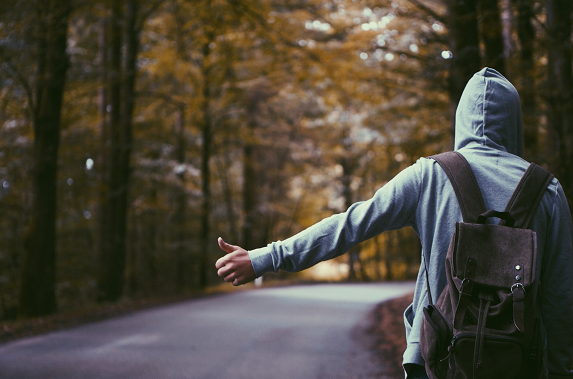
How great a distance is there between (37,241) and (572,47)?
8922 millimetres

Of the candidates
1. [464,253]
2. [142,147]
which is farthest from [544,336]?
[142,147]

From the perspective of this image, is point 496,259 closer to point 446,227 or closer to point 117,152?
point 446,227

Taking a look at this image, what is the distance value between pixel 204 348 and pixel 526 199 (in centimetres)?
584

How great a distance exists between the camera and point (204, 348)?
23.4 ft

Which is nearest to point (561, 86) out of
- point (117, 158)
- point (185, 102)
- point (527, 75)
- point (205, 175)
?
point (527, 75)

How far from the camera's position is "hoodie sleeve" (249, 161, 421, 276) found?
2.17 m

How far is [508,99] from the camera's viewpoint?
89.9 inches

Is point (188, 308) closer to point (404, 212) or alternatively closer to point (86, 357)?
point (86, 357)

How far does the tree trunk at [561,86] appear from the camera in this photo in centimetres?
696

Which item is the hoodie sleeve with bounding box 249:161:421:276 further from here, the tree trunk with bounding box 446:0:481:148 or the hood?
the tree trunk with bounding box 446:0:481:148

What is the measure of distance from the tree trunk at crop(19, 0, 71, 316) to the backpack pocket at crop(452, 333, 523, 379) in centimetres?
902

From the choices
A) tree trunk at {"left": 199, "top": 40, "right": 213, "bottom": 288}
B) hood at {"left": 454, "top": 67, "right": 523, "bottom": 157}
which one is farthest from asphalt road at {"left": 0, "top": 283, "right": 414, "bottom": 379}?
tree trunk at {"left": 199, "top": 40, "right": 213, "bottom": 288}

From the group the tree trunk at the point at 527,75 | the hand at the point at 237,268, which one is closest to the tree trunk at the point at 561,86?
the tree trunk at the point at 527,75

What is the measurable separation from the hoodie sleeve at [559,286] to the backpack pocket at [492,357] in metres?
0.33
